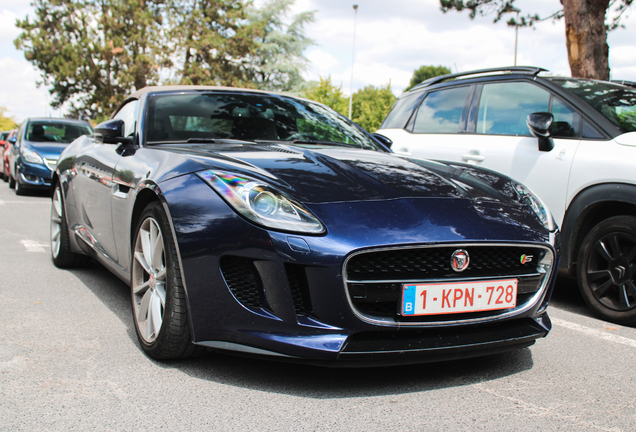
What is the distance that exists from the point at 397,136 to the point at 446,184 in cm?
307

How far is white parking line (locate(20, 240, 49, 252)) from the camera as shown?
5775mm

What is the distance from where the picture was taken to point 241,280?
239 cm

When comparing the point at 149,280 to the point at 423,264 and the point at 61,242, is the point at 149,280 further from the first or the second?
the point at 61,242

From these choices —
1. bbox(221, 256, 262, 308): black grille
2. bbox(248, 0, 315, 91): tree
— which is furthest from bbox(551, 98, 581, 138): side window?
bbox(248, 0, 315, 91): tree

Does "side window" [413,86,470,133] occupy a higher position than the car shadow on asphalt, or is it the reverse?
"side window" [413,86,470,133]

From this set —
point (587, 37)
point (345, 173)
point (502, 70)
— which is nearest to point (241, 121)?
point (345, 173)

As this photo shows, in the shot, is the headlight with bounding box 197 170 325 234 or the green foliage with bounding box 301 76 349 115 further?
the green foliage with bounding box 301 76 349 115

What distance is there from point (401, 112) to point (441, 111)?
72 centimetres

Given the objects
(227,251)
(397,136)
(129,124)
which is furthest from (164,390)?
(397,136)

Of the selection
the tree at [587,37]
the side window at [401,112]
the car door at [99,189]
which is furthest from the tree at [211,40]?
the car door at [99,189]

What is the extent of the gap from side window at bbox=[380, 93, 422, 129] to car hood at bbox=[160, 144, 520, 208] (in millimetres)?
2629

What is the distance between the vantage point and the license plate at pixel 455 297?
2375mm

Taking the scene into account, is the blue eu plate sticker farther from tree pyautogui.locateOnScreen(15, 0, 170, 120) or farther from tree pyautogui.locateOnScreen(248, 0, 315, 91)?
tree pyautogui.locateOnScreen(248, 0, 315, 91)

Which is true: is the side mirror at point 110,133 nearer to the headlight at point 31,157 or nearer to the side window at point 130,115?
the side window at point 130,115
